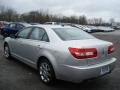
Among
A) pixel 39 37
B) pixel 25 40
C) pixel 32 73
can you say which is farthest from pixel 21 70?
pixel 39 37

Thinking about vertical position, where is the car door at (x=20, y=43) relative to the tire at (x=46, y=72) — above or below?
above

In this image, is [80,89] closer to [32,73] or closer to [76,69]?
[76,69]

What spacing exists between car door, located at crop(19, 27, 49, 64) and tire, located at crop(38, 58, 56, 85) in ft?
1.06

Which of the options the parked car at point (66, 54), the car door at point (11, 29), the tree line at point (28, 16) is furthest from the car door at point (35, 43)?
the tree line at point (28, 16)

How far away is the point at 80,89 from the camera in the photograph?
492 centimetres

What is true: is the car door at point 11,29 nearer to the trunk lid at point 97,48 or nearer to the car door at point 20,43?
the car door at point 20,43

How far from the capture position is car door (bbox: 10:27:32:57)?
20.9 feet

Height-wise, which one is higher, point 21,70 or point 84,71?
point 84,71

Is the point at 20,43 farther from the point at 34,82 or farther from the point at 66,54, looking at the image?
the point at 66,54

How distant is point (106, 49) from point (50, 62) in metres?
1.37

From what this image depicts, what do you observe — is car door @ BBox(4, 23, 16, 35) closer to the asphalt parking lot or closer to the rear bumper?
the asphalt parking lot

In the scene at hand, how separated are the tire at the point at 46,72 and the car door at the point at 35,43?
324 millimetres

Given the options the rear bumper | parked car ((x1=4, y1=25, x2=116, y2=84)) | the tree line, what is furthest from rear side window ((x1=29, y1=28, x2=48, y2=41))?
the tree line

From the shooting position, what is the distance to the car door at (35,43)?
543 centimetres
